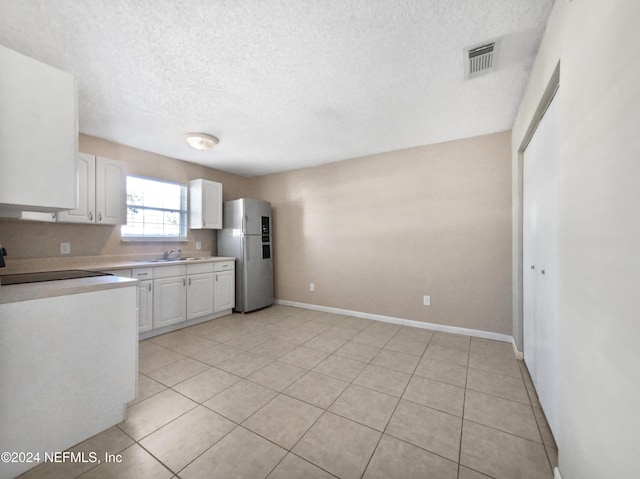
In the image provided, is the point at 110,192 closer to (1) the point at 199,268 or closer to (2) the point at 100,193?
(2) the point at 100,193

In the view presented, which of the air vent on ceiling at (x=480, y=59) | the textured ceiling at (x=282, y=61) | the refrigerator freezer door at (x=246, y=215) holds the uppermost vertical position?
the textured ceiling at (x=282, y=61)

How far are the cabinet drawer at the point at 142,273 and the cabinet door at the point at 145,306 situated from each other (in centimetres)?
6

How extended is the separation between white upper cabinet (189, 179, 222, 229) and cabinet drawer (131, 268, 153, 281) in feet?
3.59

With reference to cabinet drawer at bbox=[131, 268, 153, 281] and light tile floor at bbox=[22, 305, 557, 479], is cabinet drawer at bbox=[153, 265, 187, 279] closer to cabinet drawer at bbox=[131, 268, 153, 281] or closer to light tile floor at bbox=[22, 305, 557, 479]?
cabinet drawer at bbox=[131, 268, 153, 281]

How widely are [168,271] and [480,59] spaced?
3.80m

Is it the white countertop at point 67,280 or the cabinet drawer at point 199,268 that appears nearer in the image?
the white countertop at point 67,280

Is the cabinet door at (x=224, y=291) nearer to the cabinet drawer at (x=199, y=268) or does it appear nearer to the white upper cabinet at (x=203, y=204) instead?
the cabinet drawer at (x=199, y=268)

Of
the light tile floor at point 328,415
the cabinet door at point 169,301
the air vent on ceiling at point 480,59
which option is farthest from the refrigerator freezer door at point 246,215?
the air vent on ceiling at point 480,59

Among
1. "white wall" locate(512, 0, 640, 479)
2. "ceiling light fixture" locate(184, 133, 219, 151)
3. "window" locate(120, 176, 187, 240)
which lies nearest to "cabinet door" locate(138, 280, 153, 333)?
"window" locate(120, 176, 187, 240)

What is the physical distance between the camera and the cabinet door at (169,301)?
3.15 meters

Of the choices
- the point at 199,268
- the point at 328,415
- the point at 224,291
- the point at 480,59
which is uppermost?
the point at 480,59

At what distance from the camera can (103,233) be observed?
3152 millimetres

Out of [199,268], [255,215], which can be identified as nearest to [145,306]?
[199,268]

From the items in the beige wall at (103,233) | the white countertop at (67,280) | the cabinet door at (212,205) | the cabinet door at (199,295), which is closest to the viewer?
the white countertop at (67,280)
